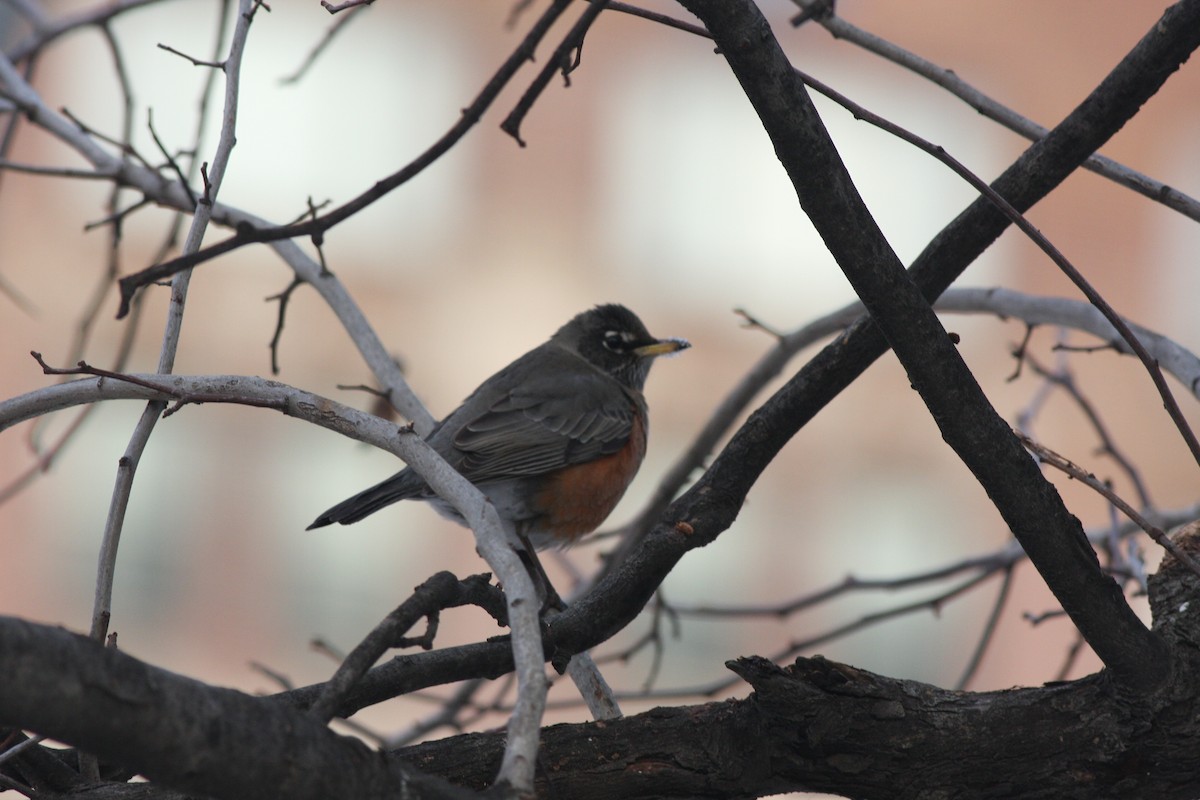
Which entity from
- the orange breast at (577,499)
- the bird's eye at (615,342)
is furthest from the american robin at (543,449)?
the bird's eye at (615,342)

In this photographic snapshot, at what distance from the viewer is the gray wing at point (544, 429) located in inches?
147

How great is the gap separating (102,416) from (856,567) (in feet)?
18.8

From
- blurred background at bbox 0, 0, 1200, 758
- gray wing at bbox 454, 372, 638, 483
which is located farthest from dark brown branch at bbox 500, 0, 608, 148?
blurred background at bbox 0, 0, 1200, 758

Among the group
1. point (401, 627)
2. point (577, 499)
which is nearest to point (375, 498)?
point (577, 499)

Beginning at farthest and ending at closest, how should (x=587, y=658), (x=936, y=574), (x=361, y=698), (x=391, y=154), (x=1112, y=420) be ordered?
1. (x=1112, y=420)
2. (x=391, y=154)
3. (x=936, y=574)
4. (x=587, y=658)
5. (x=361, y=698)

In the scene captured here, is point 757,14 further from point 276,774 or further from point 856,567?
point 856,567

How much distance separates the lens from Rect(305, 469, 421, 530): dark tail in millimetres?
3238

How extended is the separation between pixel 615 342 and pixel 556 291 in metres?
5.59

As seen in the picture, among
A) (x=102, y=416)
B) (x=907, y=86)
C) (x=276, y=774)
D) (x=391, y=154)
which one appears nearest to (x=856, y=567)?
(x=907, y=86)

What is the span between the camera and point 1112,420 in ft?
35.5

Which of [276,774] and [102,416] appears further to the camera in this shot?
[102,416]

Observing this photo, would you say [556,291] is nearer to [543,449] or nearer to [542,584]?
[543,449]

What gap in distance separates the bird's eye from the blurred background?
14.8 ft

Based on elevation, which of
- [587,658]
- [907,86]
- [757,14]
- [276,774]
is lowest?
[276,774]
